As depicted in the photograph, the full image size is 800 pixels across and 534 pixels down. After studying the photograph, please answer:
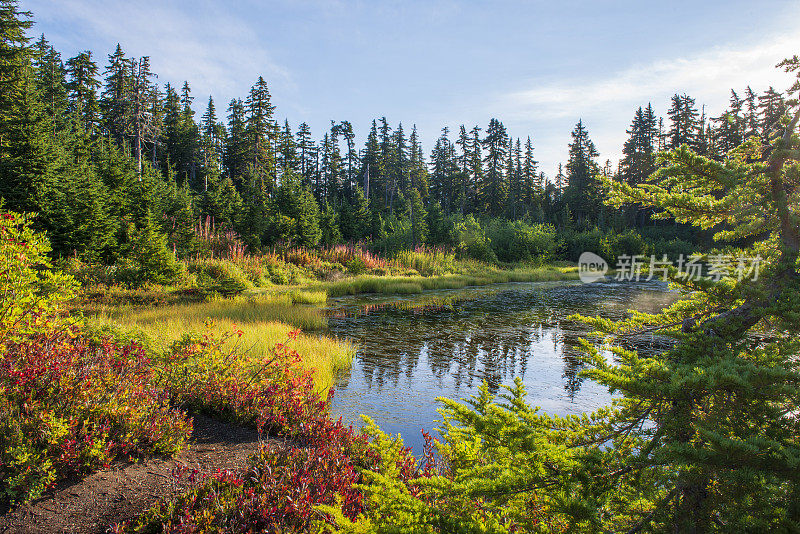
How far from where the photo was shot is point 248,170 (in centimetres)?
3941

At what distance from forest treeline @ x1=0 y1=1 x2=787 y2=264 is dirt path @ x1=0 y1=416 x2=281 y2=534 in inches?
167

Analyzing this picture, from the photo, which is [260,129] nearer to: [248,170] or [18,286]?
[248,170]

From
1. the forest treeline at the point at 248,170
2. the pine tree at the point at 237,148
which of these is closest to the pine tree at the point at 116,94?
the forest treeline at the point at 248,170

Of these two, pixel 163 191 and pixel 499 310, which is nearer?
pixel 499 310

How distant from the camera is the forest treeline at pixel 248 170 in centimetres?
1568

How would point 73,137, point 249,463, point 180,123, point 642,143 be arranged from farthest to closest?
point 642,143
point 180,123
point 73,137
point 249,463

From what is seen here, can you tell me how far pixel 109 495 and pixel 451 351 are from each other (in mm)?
7509

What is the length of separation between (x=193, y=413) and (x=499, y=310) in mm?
12588

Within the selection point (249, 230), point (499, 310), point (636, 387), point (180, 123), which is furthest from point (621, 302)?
point (180, 123)

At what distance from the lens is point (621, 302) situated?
17641 millimetres

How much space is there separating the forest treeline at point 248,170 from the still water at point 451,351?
14.9 feet

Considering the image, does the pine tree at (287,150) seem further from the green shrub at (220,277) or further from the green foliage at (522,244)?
the green shrub at (220,277)

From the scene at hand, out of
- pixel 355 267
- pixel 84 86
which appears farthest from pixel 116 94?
pixel 355 267

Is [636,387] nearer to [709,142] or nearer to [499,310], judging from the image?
[499,310]
